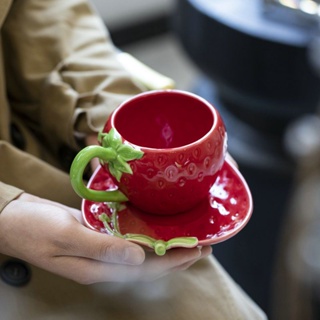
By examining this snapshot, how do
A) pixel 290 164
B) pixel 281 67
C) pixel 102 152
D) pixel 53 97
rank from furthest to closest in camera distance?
pixel 290 164, pixel 281 67, pixel 53 97, pixel 102 152

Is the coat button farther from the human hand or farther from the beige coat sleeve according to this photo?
the beige coat sleeve

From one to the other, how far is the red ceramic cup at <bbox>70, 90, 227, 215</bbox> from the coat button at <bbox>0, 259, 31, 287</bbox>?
12 cm

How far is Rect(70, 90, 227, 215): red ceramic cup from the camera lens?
58 centimetres

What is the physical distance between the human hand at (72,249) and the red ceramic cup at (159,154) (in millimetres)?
38

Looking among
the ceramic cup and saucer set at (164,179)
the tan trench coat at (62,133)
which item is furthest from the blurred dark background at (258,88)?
the ceramic cup and saucer set at (164,179)

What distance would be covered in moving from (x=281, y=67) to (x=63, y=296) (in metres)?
0.60

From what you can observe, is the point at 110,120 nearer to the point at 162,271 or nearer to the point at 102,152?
the point at 102,152

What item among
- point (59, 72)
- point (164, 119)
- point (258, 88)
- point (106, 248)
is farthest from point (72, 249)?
point (258, 88)

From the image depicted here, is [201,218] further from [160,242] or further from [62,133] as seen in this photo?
[62,133]

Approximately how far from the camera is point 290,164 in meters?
1.23

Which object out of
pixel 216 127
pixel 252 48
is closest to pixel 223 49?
pixel 252 48

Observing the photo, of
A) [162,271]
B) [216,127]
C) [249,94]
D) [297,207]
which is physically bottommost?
[297,207]

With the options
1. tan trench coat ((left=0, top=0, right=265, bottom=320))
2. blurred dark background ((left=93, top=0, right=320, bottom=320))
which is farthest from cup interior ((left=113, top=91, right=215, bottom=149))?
blurred dark background ((left=93, top=0, right=320, bottom=320))

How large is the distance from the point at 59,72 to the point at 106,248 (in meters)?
0.30
